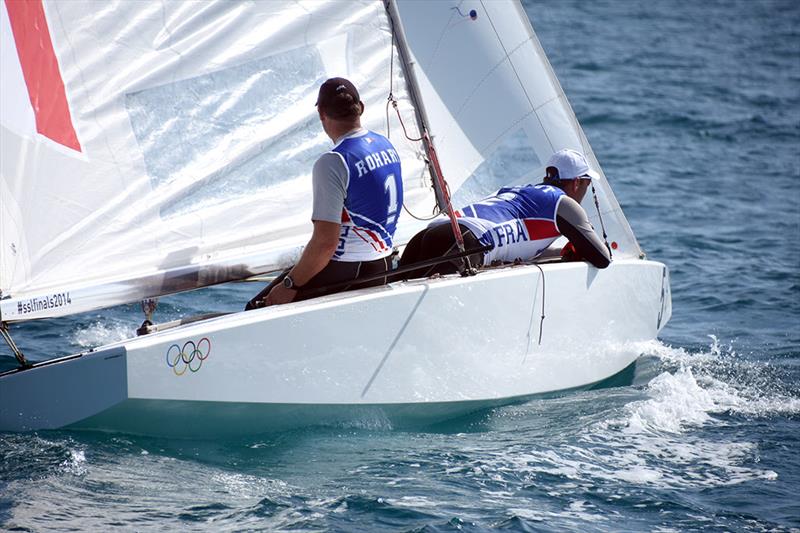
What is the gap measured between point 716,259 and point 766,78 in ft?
24.3

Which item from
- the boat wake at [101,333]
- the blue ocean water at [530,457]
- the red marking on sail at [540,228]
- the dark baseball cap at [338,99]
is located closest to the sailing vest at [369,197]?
the dark baseball cap at [338,99]

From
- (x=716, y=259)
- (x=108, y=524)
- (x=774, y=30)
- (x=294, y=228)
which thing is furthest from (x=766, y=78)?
(x=108, y=524)

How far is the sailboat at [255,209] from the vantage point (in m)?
4.10

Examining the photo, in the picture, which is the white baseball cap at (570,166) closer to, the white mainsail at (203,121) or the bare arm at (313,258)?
the white mainsail at (203,121)

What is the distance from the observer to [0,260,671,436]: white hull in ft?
12.9

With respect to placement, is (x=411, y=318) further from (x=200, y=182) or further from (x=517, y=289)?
(x=200, y=182)

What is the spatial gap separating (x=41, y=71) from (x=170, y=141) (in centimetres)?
60

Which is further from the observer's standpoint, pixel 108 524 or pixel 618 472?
pixel 618 472

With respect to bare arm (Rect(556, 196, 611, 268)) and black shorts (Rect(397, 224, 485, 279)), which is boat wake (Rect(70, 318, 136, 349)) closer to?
black shorts (Rect(397, 224, 485, 279))

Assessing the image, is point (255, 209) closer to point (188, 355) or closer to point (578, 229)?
point (188, 355)

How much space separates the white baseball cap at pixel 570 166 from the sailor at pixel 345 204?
109 centimetres

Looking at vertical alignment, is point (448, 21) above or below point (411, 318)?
above

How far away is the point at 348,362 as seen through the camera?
14.2ft

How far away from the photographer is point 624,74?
14922 mm
